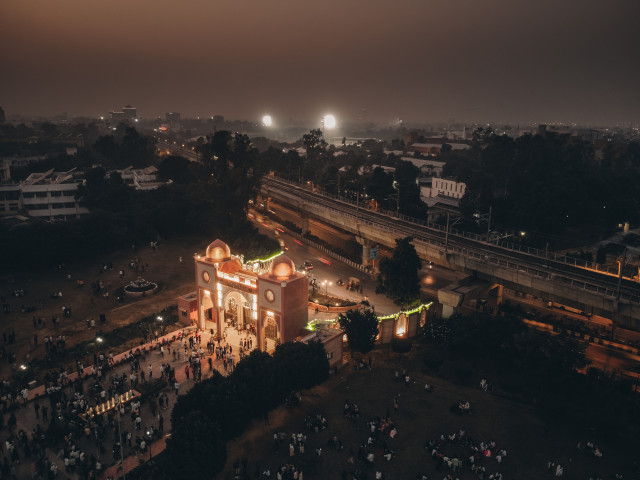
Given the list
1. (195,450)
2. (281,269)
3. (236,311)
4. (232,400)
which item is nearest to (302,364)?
(232,400)

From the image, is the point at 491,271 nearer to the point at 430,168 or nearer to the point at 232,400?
the point at 232,400

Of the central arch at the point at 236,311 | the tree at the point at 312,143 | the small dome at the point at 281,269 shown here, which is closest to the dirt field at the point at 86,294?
the central arch at the point at 236,311

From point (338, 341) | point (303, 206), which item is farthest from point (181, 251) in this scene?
point (338, 341)

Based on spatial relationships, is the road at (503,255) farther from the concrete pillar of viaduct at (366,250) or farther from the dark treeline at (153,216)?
the dark treeline at (153,216)

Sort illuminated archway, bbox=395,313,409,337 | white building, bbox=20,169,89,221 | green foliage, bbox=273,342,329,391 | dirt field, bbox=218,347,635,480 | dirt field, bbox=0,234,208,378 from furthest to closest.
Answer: white building, bbox=20,169,89,221, dirt field, bbox=0,234,208,378, illuminated archway, bbox=395,313,409,337, green foliage, bbox=273,342,329,391, dirt field, bbox=218,347,635,480

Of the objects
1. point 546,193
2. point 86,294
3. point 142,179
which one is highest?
point 546,193

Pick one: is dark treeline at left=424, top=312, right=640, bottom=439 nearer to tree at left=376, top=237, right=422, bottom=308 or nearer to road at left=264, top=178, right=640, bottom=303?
tree at left=376, top=237, right=422, bottom=308

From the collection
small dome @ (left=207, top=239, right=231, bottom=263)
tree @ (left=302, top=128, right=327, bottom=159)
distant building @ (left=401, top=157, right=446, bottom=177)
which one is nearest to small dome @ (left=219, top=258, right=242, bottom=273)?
small dome @ (left=207, top=239, right=231, bottom=263)
